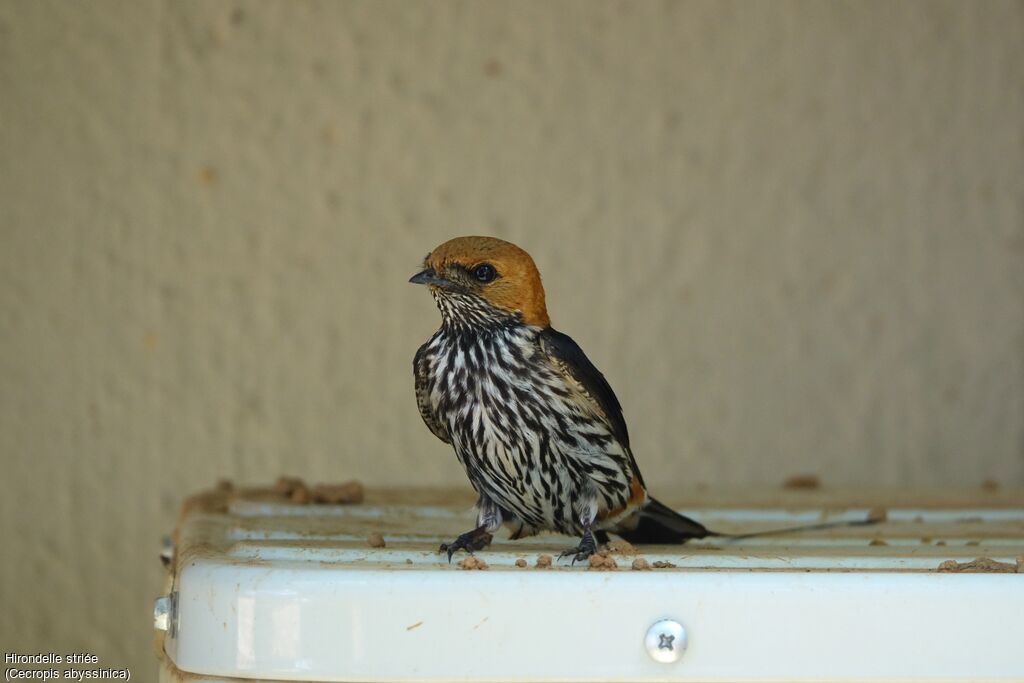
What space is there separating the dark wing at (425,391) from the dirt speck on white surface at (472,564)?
775mm

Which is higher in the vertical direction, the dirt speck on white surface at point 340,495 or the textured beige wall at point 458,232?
the textured beige wall at point 458,232

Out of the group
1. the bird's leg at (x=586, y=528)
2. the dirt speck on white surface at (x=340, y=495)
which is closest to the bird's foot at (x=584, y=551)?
the bird's leg at (x=586, y=528)

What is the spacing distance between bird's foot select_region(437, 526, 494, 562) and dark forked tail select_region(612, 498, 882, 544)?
351 millimetres

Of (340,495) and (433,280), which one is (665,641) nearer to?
(433,280)

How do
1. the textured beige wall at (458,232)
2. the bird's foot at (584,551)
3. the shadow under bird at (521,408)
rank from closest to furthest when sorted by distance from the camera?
the bird's foot at (584,551), the shadow under bird at (521,408), the textured beige wall at (458,232)

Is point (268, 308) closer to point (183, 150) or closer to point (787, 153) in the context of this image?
point (183, 150)

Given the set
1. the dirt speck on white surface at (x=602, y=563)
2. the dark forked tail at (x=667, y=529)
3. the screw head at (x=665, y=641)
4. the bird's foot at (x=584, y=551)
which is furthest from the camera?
the dark forked tail at (x=667, y=529)

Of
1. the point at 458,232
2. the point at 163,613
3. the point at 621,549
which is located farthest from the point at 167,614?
the point at 458,232

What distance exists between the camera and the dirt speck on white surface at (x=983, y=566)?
1.69 meters

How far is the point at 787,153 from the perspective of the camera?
4098 millimetres

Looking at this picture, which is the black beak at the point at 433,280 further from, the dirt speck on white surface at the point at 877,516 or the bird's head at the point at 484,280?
the dirt speck on white surface at the point at 877,516

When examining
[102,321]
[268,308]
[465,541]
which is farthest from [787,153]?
[465,541]

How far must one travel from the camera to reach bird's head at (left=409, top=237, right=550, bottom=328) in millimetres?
2410

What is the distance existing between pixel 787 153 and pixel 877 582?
2.61 meters
